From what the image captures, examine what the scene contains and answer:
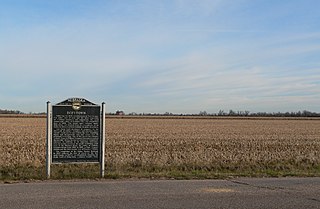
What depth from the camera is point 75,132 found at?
37.3 ft

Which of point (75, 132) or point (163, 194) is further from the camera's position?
point (75, 132)

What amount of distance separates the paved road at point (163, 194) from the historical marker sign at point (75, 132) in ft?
3.32

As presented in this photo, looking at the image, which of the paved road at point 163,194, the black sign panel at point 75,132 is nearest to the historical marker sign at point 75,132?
the black sign panel at point 75,132

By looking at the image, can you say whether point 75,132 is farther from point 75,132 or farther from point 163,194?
point 163,194

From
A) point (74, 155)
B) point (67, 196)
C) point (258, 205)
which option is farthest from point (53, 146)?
point (258, 205)

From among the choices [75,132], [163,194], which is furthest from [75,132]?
[163,194]

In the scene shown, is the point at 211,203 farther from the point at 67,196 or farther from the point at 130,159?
the point at 130,159

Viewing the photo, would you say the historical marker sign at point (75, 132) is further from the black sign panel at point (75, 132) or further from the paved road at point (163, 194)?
the paved road at point (163, 194)

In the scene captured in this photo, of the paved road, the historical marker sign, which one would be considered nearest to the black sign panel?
the historical marker sign

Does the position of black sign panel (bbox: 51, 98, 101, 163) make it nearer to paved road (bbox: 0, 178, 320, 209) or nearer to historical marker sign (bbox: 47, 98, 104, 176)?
historical marker sign (bbox: 47, 98, 104, 176)

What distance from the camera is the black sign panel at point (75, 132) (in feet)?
37.0

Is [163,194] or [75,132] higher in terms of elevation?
[75,132]

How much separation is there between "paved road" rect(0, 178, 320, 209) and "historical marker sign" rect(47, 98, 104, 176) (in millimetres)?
1011

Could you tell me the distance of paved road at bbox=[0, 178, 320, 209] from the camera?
795cm
